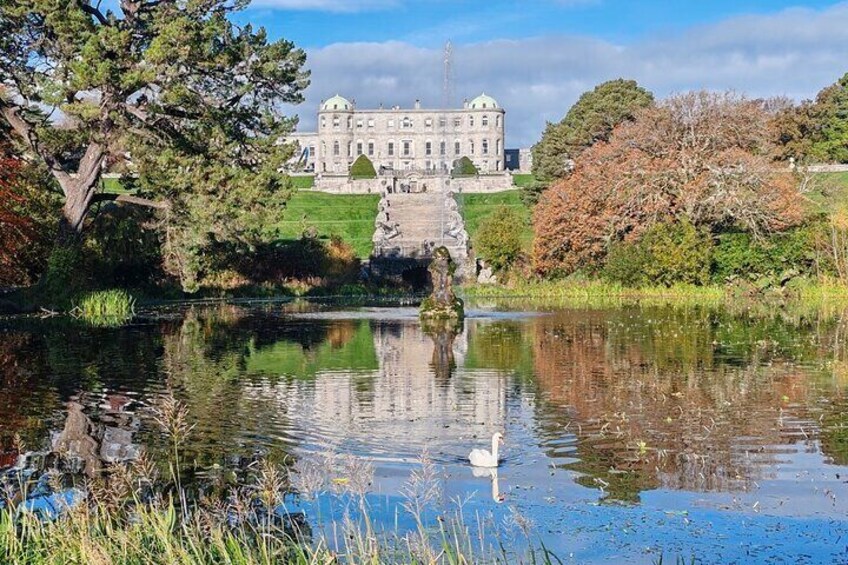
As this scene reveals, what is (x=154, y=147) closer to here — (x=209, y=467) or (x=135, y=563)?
(x=209, y=467)

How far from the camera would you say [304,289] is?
43.4 metres

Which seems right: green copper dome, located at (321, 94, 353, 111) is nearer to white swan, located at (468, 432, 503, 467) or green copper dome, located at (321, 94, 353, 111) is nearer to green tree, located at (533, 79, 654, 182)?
green tree, located at (533, 79, 654, 182)

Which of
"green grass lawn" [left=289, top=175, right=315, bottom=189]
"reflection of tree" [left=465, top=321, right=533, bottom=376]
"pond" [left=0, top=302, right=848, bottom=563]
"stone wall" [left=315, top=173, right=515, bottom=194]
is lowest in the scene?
"pond" [left=0, top=302, right=848, bottom=563]

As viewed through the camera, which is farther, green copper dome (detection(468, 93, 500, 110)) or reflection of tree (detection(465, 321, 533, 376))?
green copper dome (detection(468, 93, 500, 110))

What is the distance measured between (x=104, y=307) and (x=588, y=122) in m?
36.4

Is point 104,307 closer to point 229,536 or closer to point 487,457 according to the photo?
point 487,457

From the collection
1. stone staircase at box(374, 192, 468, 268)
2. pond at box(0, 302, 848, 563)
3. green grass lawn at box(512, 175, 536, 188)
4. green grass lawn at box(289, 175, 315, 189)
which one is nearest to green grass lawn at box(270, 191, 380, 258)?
stone staircase at box(374, 192, 468, 268)

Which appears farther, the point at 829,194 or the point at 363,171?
the point at 363,171

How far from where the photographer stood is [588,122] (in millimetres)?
60344

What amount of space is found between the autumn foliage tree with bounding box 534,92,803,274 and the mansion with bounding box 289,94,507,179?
95.1m

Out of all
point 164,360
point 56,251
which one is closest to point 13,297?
point 56,251

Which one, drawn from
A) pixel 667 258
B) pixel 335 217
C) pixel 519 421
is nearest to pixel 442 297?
pixel 667 258

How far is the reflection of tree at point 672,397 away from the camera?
31.2ft

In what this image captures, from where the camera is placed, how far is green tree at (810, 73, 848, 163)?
248ft
